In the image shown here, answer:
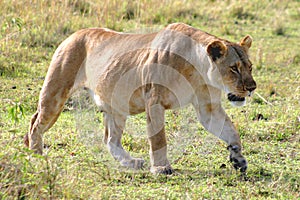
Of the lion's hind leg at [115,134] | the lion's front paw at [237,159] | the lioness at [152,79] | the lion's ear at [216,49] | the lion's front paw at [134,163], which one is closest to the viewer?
the lion's ear at [216,49]

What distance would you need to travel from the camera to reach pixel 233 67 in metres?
5.68

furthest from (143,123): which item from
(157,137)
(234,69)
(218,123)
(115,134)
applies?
(234,69)

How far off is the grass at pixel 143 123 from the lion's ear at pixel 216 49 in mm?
927

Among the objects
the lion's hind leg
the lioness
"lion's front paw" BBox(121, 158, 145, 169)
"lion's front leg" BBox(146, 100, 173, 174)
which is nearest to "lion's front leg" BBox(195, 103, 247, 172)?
the lioness

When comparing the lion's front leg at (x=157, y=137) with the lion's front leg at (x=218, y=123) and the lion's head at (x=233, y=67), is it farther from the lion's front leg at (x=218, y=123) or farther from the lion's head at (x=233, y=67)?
the lion's head at (x=233, y=67)

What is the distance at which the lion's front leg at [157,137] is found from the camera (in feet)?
18.9

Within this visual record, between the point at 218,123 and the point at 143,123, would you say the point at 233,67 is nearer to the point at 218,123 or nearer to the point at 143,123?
the point at 218,123

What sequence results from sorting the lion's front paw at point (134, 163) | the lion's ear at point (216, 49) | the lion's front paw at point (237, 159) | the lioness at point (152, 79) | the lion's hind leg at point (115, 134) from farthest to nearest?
the lion's hind leg at point (115, 134) < the lion's front paw at point (134, 163) < the lion's front paw at point (237, 159) < the lioness at point (152, 79) < the lion's ear at point (216, 49)

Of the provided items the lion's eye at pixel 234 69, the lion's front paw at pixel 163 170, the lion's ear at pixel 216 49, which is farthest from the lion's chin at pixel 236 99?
the lion's front paw at pixel 163 170

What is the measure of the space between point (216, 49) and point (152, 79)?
553 millimetres

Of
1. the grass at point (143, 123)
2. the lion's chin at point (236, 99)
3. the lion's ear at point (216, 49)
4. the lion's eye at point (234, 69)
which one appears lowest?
the grass at point (143, 123)

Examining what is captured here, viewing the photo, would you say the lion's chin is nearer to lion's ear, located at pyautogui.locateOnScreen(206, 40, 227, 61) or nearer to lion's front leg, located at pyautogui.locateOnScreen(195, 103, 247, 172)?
lion's front leg, located at pyautogui.locateOnScreen(195, 103, 247, 172)

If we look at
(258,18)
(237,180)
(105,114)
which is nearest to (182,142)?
(105,114)

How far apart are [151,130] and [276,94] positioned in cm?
320
